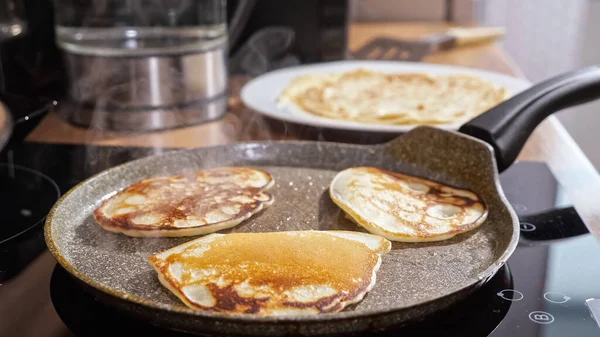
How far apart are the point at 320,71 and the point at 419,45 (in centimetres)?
46

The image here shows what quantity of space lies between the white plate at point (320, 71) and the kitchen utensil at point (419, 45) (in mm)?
198

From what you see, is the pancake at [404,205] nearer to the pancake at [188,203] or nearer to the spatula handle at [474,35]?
the pancake at [188,203]

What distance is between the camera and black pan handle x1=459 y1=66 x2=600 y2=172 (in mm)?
980

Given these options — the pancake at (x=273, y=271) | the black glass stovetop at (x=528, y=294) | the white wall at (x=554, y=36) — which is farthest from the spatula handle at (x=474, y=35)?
the pancake at (x=273, y=271)

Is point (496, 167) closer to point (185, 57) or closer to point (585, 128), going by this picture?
point (185, 57)

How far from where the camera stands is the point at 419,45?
2043mm

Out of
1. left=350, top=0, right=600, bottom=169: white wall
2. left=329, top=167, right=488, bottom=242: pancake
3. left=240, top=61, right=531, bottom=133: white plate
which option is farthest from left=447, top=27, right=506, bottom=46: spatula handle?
left=329, top=167, right=488, bottom=242: pancake

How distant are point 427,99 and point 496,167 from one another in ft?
1.93

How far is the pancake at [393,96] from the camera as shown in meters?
1.34

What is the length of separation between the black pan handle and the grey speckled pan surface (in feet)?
0.16

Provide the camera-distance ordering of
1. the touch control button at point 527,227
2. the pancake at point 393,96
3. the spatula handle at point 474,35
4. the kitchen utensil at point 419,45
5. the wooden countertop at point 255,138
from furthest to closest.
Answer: the spatula handle at point 474,35
the kitchen utensil at point 419,45
the pancake at point 393,96
the wooden countertop at point 255,138
the touch control button at point 527,227

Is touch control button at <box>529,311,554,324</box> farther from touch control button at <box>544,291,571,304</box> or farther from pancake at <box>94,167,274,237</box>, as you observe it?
pancake at <box>94,167,274,237</box>

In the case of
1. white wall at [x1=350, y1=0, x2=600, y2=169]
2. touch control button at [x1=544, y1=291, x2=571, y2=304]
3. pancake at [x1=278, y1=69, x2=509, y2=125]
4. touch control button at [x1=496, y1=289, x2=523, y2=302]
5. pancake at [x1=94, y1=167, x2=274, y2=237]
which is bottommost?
white wall at [x1=350, y1=0, x2=600, y2=169]

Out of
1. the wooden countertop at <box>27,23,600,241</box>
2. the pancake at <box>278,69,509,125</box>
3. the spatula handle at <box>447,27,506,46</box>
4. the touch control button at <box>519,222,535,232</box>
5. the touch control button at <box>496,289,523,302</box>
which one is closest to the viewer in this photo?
the touch control button at <box>496,289,523,302</box>
